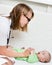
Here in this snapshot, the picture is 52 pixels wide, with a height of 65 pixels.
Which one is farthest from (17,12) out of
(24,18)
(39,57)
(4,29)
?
(39,57)

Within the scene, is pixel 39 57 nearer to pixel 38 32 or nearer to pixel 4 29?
pixel 38 32

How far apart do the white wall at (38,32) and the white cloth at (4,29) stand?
10 centimetres

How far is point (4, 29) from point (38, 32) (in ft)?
1.17

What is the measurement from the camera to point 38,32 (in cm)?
175

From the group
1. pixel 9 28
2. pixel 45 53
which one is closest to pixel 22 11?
pixel 9 28

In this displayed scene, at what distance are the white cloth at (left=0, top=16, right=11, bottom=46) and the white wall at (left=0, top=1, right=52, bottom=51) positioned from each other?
98mm

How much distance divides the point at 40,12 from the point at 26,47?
37cm

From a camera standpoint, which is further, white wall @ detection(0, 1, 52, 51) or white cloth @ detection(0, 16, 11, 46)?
white wall @ detection(0, 1, 52, 51)

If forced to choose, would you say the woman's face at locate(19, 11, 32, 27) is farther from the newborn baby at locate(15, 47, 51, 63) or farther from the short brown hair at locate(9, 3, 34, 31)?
the newborn baby at locate(15, 47, 51, 63)

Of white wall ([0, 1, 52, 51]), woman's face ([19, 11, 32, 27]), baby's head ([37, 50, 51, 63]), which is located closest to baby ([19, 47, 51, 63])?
baby's head ([37, 50, 51, 63])

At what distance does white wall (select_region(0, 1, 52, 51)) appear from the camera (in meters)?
1.71

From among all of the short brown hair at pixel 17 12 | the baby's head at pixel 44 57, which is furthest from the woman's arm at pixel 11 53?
the short brown hair at pixel 17 12

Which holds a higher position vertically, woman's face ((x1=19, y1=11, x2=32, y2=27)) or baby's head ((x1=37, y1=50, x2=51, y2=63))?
woman's face ((x1=19, y1=11, x2=32, y2=27))

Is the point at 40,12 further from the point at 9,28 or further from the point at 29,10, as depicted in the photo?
the point at 9,28
